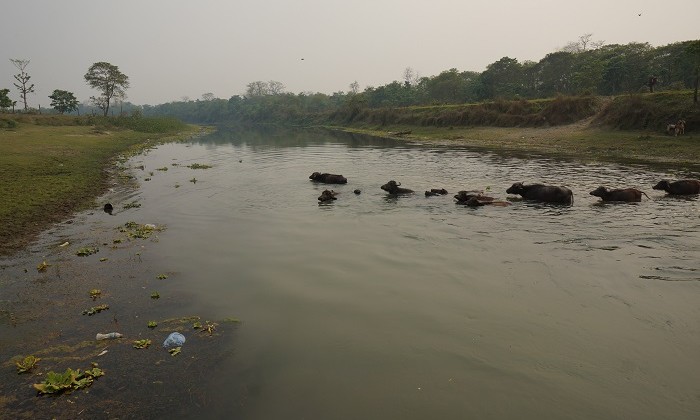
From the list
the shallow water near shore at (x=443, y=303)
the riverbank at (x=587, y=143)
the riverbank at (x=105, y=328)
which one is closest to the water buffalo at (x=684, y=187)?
the shallow water near shore at (x=443, y=303)

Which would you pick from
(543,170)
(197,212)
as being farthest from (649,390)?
(543,170)

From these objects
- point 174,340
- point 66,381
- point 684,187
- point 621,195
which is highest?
point 684,187

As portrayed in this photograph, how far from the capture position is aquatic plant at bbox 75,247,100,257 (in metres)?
12.8

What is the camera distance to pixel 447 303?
9367 mm

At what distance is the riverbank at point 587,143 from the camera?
2981 centimetres

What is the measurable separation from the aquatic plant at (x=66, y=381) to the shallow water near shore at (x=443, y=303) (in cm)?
197

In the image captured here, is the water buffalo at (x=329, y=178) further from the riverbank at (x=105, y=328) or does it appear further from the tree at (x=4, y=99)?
the tree at (x=4, y=99)

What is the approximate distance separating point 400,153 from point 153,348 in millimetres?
34774

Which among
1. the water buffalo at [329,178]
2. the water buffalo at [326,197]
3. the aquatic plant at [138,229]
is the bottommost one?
the aquatic plant at [138,229]

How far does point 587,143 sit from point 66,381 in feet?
141

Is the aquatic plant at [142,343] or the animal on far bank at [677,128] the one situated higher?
the animal on far bank at [677,128]

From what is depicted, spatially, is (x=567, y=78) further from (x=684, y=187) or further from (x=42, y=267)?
(x=42, y=267)

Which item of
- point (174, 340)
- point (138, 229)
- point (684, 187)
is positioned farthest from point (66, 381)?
point (684, 187)

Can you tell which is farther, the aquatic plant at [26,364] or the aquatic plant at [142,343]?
the aquatic plant at [142,343]
